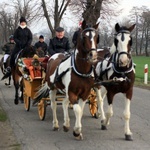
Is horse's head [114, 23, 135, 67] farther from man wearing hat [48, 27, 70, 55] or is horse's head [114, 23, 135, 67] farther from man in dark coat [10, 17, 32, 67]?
man in dark coat [10, 17, 32, 67]

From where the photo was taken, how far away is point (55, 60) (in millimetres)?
8117

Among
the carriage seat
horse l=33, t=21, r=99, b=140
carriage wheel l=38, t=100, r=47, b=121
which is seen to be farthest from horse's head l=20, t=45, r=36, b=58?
horse l=33, t=21, r=99, b=140

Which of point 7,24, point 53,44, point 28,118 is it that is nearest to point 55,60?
point 53,44

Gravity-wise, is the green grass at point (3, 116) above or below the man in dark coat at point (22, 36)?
below

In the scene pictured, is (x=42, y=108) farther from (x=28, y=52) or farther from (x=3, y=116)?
(x=28, y=52)

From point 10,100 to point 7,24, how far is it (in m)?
55.5

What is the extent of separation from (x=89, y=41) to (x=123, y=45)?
65cm

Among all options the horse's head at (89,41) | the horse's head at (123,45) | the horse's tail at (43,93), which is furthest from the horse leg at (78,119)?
the horse's tail at (43,93)

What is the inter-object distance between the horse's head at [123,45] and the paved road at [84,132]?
4.90ft

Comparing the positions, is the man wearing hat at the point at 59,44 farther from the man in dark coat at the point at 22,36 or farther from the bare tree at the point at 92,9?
the bare tree at the point at 92,9

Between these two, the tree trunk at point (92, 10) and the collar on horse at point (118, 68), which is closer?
the collar on horse at point (118, 68)

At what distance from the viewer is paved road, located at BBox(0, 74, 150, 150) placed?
21.4 ft

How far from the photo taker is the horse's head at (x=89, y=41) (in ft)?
20.2

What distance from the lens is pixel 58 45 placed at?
Answer: 938 cm
